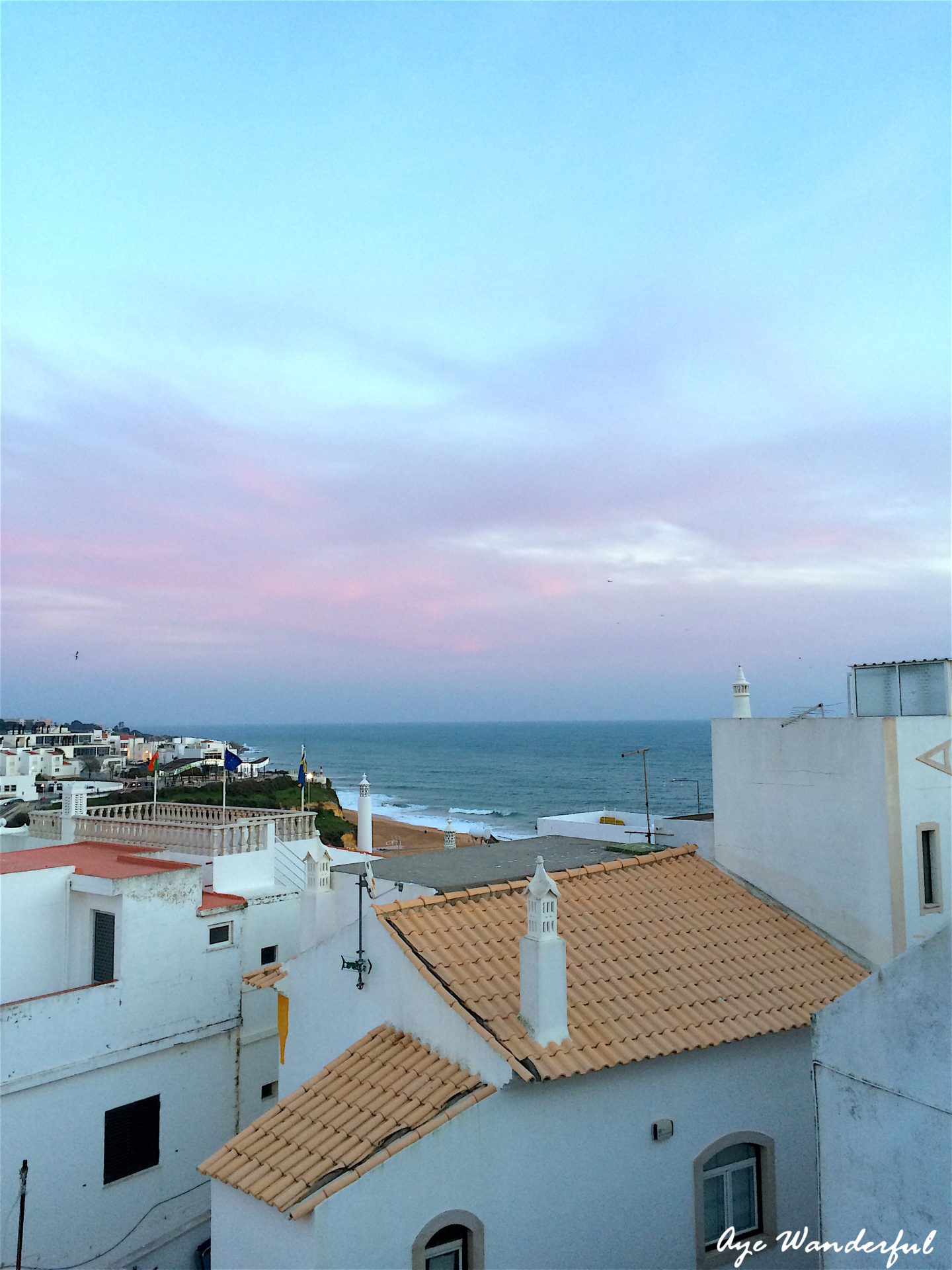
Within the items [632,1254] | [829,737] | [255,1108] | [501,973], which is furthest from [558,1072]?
[255,1108]

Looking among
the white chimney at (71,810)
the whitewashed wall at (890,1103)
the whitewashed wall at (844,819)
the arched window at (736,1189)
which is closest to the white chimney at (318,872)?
the whitewashed wall at (844,819)

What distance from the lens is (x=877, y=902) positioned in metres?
12.2

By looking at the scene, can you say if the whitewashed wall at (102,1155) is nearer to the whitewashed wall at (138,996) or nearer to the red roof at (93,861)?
the whitewashed wall at (138,996)

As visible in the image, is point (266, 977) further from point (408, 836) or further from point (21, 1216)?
point (408, 836)

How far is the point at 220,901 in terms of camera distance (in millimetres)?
18156

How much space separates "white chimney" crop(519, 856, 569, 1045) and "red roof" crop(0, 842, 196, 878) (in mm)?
9294

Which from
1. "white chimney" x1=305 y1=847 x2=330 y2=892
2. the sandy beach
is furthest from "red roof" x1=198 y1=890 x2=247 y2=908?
the sandy beach

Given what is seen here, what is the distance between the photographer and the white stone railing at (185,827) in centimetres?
2061

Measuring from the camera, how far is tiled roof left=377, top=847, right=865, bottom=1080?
10.2 meters

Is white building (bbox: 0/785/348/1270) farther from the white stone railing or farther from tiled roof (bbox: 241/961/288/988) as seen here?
tiled roof (bbox: 241/961/288/988)

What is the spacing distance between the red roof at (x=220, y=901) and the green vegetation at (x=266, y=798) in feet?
128

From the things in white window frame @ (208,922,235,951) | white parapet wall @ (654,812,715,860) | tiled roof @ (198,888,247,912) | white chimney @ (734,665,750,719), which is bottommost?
white window frame @ (208,922,235,951)

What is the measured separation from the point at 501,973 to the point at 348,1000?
94.2 inches

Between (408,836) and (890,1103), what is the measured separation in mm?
78054
